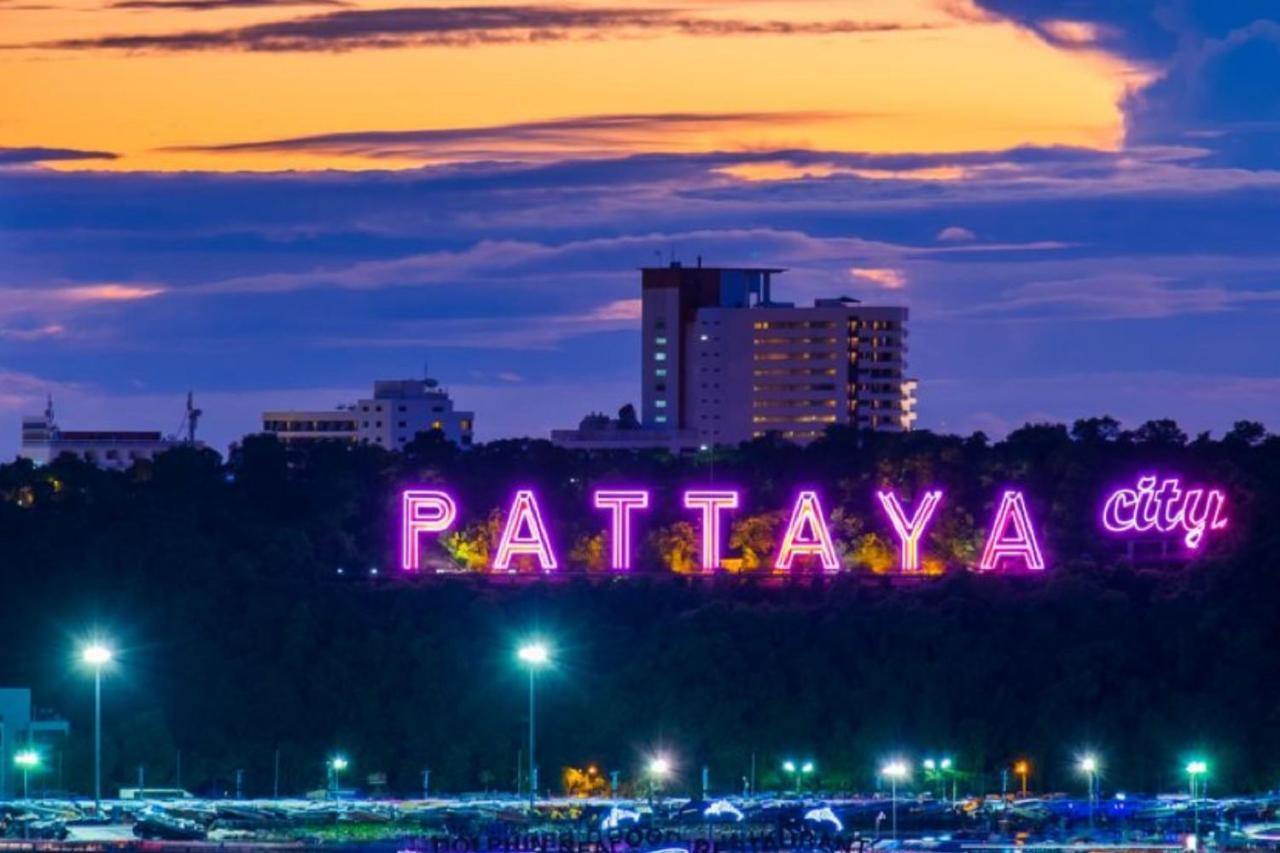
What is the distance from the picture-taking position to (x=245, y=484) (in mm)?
139500

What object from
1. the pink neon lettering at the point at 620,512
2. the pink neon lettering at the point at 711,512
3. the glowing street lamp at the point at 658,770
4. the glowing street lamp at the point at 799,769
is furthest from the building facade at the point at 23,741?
the pink neon lettering at the point at 711,512

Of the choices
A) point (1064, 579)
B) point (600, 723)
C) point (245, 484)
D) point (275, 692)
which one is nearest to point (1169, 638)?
point (1064, 579)

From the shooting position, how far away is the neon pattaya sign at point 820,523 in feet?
419

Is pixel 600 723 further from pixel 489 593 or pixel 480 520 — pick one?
pixel 480 520

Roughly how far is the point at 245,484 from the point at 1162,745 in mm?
38315

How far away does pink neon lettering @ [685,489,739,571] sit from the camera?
130625 millimetres

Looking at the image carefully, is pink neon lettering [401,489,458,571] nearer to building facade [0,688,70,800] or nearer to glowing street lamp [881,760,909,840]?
building facade [0,688,70,800]

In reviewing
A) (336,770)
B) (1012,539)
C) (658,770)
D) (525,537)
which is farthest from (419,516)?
(658,770)

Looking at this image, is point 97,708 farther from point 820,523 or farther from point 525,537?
point 820,523

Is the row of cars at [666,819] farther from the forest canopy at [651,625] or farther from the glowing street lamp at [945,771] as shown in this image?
the forest canopy at [651,625]

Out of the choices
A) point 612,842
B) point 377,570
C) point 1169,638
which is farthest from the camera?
point 377,570

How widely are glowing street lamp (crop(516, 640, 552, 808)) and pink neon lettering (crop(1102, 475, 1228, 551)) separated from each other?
19.8 m

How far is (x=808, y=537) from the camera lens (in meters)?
129

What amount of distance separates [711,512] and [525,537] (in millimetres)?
5971
